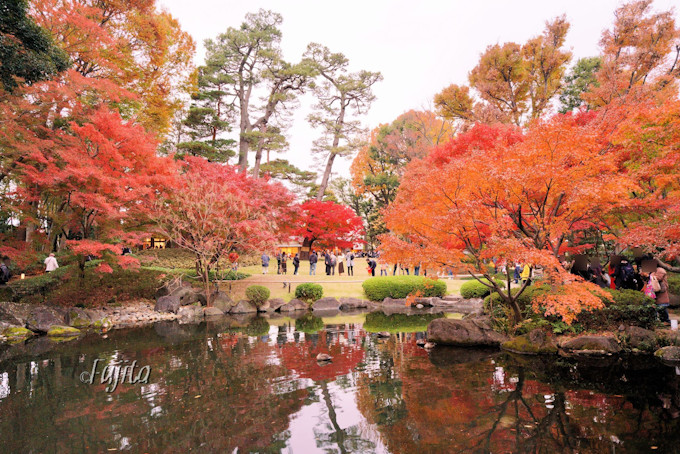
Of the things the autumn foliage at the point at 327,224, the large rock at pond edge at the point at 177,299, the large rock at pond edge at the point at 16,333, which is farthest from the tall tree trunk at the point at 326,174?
the large rock at pond edge at the point at 16,333

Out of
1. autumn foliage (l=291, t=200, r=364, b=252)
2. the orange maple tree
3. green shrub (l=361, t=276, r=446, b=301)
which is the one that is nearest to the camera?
the orange maple tree

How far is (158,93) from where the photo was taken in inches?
811

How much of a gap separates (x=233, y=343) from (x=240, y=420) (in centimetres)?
514

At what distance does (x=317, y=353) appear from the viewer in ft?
27.7

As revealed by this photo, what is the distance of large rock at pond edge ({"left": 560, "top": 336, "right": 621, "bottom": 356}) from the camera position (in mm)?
7801

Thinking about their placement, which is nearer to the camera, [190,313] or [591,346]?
[591,346]

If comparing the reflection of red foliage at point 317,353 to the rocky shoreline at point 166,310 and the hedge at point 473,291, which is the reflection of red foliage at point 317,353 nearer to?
the rocky shoreline at point 166,310

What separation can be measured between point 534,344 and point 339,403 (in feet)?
17.3

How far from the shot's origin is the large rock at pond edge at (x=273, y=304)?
52.5 ft

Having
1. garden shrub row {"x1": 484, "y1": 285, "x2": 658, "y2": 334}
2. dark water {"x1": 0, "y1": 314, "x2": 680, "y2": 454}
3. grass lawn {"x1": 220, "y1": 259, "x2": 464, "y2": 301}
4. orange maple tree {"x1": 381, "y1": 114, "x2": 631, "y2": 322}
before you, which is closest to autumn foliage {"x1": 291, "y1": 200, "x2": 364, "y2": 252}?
grass lawn {"x1": 220, "y1": 259, "x2": 464, "y2": 301}

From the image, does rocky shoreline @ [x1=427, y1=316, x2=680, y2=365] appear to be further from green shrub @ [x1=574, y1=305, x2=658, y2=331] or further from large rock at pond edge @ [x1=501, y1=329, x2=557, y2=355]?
→ green shrub @ [x1=574, y1=305, x2=658, y2=331]

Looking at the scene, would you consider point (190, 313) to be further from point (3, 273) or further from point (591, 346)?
point (591, 346)

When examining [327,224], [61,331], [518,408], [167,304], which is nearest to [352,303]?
[167,304]

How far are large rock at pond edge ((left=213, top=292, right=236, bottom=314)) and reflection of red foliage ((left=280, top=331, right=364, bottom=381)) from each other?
278 inches
